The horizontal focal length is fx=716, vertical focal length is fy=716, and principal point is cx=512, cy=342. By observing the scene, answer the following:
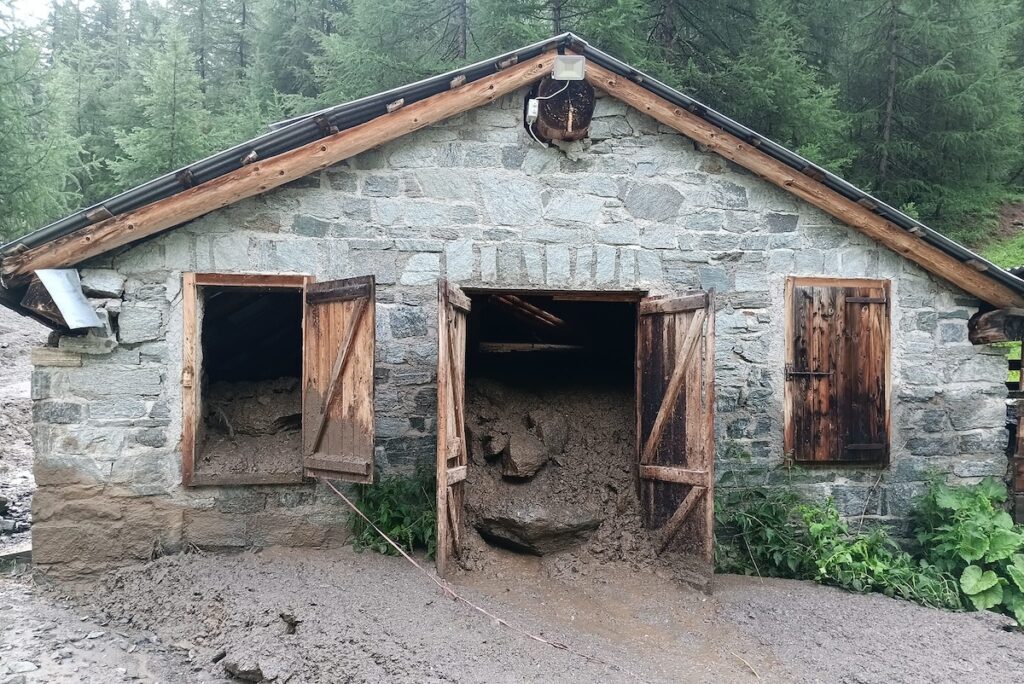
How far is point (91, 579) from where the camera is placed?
5160mm

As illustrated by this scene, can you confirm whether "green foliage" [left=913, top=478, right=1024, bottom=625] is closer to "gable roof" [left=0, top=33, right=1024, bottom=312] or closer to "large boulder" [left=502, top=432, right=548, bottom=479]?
"gable roof" [left=0, top=33, right=1024, bottom=312]

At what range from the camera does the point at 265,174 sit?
509 centimetres

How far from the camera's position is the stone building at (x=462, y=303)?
508 centimetres

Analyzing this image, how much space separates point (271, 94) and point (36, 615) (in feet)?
49.1

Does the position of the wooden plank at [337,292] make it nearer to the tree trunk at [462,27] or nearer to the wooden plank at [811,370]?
the wooden plank at [811,370]

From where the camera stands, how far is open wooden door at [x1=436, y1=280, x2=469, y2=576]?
15.4 ft

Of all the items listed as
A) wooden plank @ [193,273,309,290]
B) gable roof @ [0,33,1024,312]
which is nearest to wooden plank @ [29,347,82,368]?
gable roof @ [0,33,1024,312]

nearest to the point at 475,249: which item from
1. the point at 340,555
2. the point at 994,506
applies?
the point at 340,555

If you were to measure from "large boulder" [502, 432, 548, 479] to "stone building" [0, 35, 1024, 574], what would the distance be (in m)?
0.94

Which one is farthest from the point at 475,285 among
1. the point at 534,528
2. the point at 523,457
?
the point at 534,528

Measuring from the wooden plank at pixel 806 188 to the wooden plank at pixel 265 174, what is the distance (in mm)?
760

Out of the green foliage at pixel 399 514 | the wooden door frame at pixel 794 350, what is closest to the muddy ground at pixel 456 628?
the green foliage at pixel 399 514

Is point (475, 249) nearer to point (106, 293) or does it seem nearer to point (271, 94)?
point (106, 293)

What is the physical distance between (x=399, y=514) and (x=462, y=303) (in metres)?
1.69
